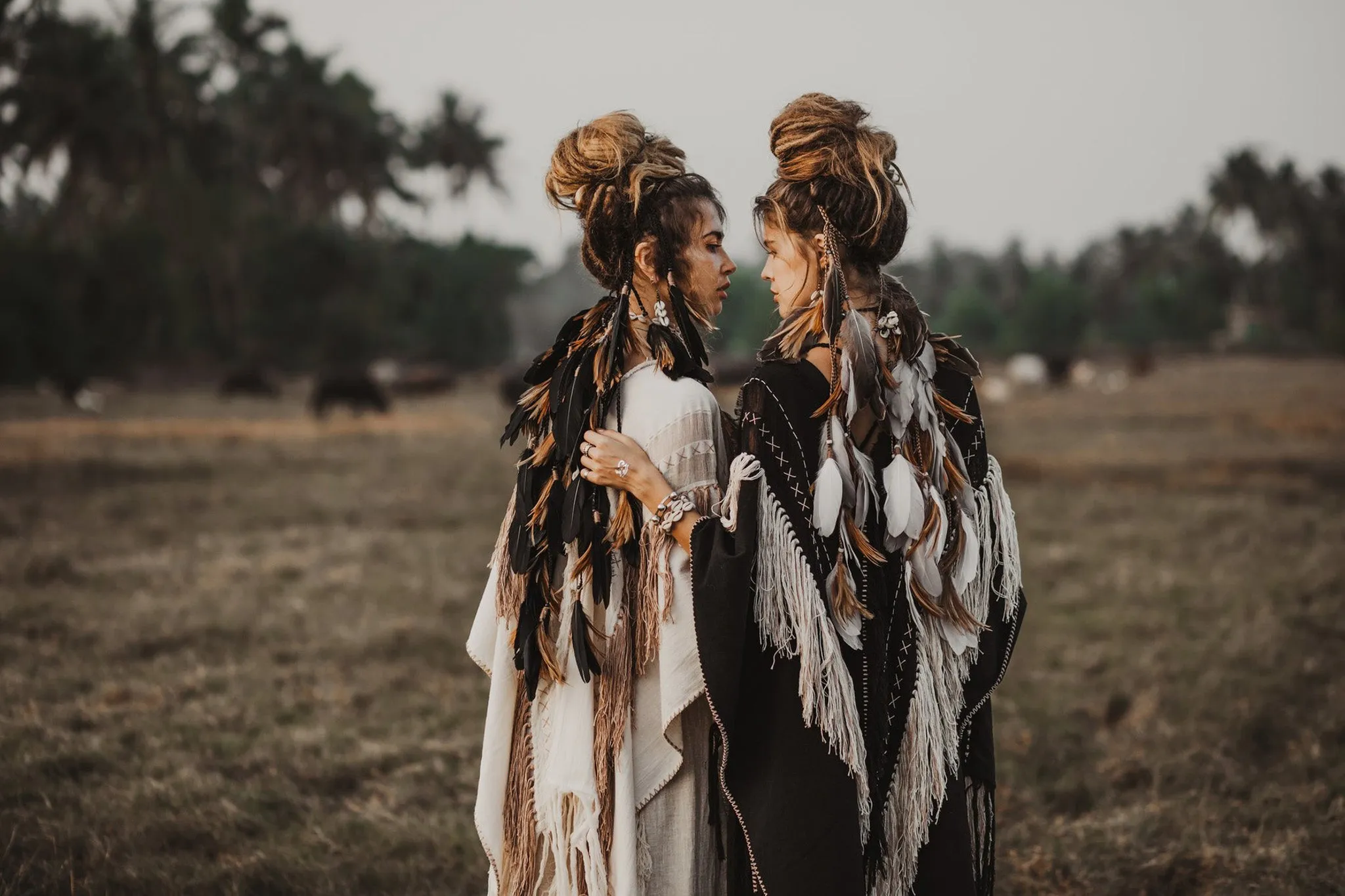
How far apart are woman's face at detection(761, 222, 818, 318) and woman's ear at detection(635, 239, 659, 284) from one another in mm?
225

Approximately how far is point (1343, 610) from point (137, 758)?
674 centimetres

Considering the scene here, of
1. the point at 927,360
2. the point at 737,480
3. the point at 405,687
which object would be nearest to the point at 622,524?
the point at 737,480

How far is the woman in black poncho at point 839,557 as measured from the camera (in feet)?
7.11

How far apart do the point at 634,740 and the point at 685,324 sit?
2.80 feet

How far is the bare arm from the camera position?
2.22m

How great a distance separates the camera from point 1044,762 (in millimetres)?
4844

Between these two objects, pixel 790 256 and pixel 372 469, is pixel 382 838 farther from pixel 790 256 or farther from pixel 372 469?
pixel 372 469

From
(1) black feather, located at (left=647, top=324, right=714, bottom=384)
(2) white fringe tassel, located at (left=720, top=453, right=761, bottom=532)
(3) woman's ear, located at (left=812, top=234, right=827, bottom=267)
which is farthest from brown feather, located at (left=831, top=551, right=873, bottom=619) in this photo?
(3) woman's ear, located at (left=812, top=234, right=827, bottom=267)

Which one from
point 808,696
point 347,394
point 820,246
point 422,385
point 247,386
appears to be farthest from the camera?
point 422,385

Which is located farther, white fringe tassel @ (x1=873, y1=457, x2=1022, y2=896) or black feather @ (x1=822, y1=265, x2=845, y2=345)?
white fringe tassel @ (x1=873, y1=457, x2=1022, y2=896)

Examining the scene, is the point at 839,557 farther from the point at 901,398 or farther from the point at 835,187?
the point at 835,187

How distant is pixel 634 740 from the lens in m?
2.36

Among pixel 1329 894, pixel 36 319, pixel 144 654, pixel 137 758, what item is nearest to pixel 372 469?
pixel 144 654

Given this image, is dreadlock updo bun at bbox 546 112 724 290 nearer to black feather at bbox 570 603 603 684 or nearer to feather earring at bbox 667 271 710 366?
feather earring at bbox 667 271 710 366
